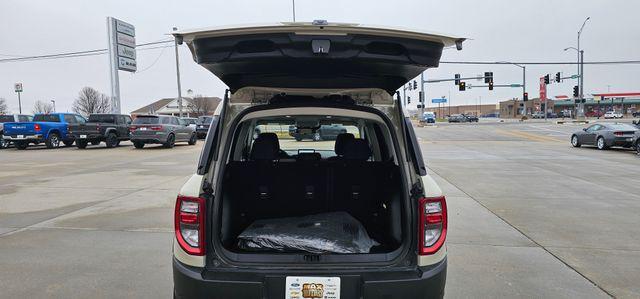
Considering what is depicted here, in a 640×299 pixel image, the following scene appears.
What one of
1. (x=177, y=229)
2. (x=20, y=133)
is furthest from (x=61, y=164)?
(x=177, y=229)

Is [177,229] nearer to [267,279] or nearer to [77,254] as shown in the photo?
[267,279]

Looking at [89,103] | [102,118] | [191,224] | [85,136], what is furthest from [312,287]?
[89,103]

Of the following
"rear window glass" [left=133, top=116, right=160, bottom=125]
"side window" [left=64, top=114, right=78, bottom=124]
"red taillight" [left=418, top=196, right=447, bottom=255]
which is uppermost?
"side window" [left=64, top=114, right=78, bottom=124]

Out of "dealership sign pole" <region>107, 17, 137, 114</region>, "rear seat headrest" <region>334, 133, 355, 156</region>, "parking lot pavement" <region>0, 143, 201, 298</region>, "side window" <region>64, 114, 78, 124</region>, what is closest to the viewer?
"parking lot pavement" <region>0, 143, 201, 298</region>

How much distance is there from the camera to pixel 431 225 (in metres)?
2.59

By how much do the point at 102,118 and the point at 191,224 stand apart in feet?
68.9

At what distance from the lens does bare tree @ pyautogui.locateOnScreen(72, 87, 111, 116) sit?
6669 cm

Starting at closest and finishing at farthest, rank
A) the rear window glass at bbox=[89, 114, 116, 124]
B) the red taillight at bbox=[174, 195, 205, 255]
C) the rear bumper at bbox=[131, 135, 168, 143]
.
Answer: the red taillight at bbox=[174, 195, 205, 255] < the rear bumper at bbox=[131, 135, 168, 143] < the rear window glass at bbox=[89, 114, 116, 124]

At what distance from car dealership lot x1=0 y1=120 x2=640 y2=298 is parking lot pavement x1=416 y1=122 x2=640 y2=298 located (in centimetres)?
1

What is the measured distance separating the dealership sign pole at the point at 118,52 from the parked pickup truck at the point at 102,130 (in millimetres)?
10352

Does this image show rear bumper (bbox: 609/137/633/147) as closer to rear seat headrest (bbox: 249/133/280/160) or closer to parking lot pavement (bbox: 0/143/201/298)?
parking lot pavement (bbox: 0/143/201/298)

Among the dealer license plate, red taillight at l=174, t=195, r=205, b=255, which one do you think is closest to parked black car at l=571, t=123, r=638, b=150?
the dealer license plate

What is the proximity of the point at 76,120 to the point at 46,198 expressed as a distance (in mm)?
15961

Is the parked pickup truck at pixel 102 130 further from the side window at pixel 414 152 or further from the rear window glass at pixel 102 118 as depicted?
the side window at pixel 414 152
